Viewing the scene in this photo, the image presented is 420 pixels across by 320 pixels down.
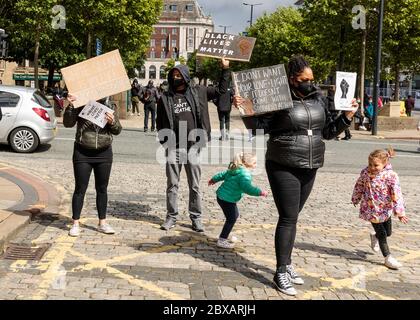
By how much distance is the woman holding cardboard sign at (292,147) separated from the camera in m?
4.61

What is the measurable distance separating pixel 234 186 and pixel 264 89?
146 centimetres

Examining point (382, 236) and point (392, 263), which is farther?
point (382, 236)

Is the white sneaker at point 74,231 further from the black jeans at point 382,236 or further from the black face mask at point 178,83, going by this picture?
the black jeans at point 382,236

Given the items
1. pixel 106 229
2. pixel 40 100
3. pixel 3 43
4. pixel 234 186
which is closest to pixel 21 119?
pixel 40 100

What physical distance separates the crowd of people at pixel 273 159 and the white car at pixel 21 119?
23.8ft

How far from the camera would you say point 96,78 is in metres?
6.03

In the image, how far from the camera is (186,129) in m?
6.49

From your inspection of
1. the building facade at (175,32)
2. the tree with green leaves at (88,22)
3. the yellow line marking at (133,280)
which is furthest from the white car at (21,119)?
the building facade at (175,32)

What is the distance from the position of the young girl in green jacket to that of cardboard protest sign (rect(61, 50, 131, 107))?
1.42 meters

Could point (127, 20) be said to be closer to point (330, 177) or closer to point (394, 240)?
point (330, 177)

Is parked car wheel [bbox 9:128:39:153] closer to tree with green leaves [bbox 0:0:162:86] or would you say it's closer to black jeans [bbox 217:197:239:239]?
black jeans [bbox 217:197:239:239]

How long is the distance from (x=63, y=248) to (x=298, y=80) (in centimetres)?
295

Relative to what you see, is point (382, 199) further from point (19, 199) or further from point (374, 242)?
point (19, 199)
